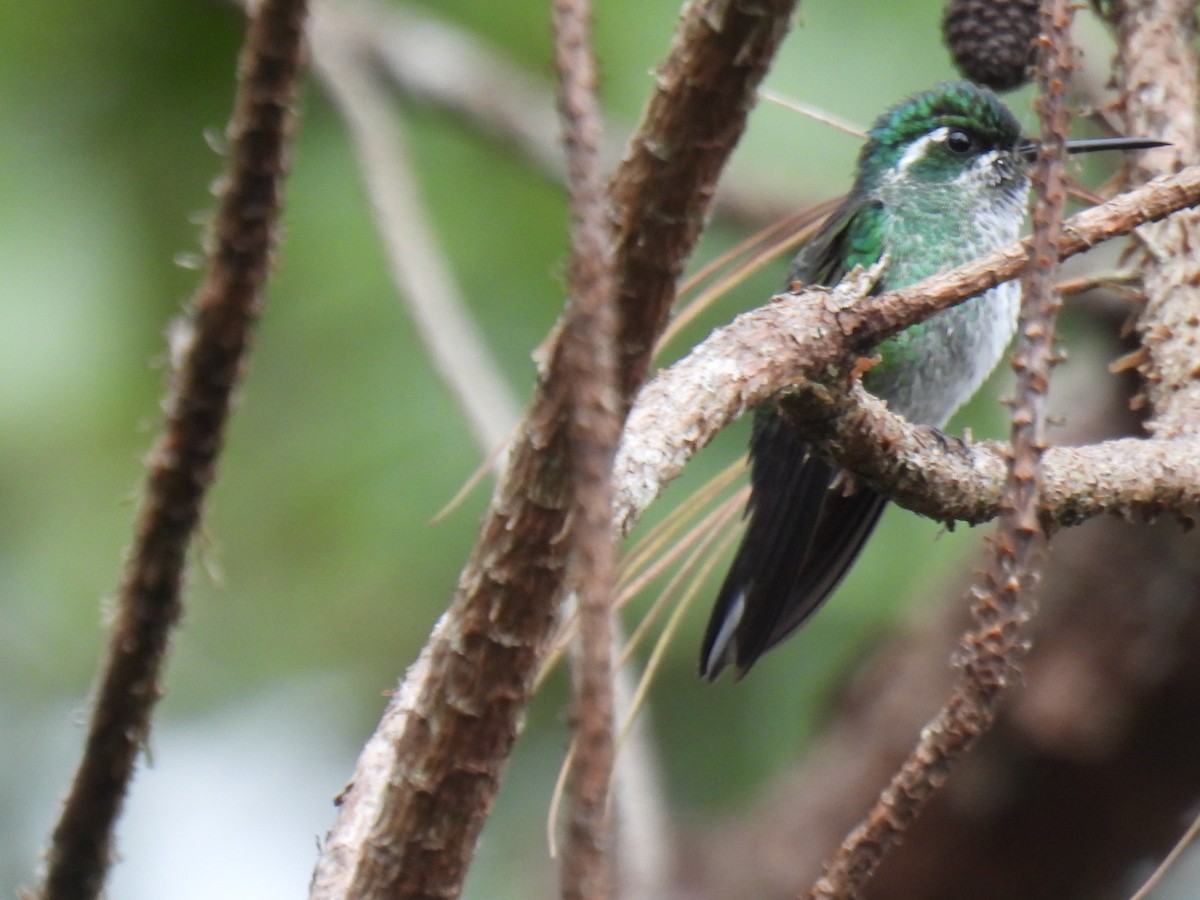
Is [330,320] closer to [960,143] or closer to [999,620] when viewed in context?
[960,143]

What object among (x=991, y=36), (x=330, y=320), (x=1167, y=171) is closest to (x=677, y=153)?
(x=991, y=36)

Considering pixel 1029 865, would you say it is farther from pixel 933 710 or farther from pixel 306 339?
pixel 306 339

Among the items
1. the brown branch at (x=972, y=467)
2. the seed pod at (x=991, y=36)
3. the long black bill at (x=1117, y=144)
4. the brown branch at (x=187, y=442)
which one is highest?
the seed pod at (x=991, y=36)

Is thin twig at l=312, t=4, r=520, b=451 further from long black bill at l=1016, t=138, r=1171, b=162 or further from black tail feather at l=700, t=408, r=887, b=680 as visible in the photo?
long black bill at l=1016, t=138, r=1171, b=162

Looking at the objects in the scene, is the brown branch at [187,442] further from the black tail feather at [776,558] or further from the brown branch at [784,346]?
the black tail feather at [776,558]

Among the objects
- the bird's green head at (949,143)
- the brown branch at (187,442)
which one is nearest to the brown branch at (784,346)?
the brown branch at (187,442)

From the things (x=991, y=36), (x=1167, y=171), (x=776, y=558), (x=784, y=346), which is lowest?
(x=784, y=346)
